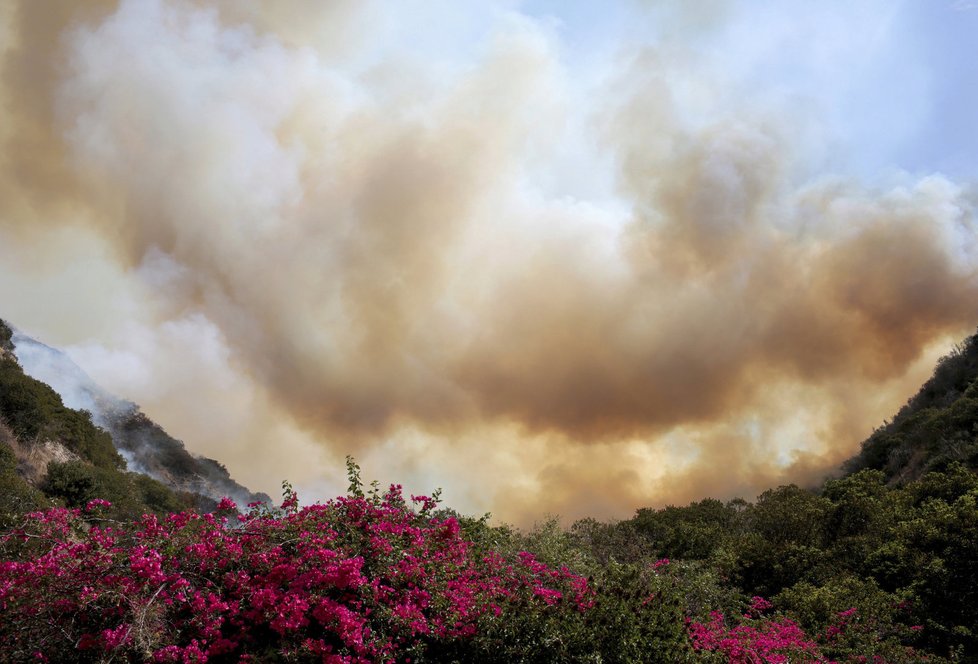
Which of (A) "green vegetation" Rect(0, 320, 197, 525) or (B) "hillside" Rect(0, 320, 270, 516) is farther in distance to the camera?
(B) "hillside" Rect(0, 320, 270, 516)

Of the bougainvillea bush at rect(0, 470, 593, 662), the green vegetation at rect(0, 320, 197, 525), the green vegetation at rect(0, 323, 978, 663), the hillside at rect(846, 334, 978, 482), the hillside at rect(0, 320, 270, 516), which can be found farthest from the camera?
the hillside at rect(0, 320, 270, 516)

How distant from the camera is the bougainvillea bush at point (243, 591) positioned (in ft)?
35.4

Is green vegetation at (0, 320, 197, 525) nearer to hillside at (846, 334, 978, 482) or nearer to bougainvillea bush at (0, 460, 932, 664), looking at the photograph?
bougainvillea bush at (0, 460, 932, 664)

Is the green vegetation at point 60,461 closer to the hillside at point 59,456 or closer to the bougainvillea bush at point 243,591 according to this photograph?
the hillside at point 59,456

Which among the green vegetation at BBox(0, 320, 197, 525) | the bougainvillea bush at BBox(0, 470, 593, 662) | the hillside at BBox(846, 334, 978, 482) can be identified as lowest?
the bougainvillea bush at BBox(0, 470, 593, 662)

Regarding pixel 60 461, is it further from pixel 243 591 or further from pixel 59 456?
pixel 243 591

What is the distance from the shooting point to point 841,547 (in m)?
28.7

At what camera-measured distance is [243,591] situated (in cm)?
1174

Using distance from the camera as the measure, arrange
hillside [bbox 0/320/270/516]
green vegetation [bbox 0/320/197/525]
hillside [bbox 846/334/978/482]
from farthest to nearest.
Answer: hillside [bbox 0/320/270/516]
green vegetation [bbox 0/320/197/525]
hillside [bbox 846/334/978/482]

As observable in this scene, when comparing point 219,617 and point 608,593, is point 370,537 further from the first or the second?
point 608,593

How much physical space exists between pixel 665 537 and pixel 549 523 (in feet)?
65.2

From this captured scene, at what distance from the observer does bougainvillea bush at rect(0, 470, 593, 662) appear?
35.4 feet

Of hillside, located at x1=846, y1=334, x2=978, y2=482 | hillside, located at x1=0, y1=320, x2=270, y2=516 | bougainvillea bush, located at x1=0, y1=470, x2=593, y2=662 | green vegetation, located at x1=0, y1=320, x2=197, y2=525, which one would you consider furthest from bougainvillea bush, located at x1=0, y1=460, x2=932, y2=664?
green vegetation, located at x1=0, y1=320, x2=197, y2=525

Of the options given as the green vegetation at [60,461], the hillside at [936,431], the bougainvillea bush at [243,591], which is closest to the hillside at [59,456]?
the green vegetation at [60,461]
